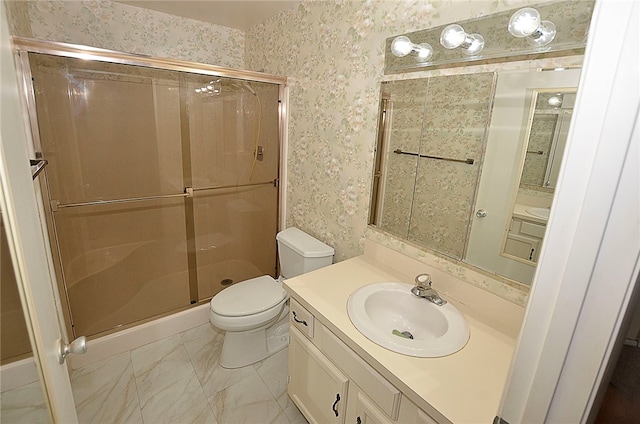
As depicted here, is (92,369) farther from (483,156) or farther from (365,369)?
(483,156)

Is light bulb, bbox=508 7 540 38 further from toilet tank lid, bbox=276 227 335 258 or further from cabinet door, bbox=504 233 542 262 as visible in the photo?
toilet tank lid, bbox=276 227 335 258

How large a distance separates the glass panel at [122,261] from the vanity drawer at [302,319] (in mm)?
1287

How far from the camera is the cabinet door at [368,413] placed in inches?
40.7

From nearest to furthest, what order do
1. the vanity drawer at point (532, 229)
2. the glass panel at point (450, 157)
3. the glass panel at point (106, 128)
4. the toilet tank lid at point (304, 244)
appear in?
the vanity drawer at point (532, 229), the glass panel at point (450, 157), the glass panel at point (106, 128), the toilet tank lid at point (304, 244)

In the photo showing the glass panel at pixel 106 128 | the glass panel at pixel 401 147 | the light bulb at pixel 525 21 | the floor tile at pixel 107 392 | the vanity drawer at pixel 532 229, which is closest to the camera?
the light bulb at pixel 525 21

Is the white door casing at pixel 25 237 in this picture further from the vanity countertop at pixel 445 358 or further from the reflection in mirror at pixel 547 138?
the reflection in mirror at pixel 547 138

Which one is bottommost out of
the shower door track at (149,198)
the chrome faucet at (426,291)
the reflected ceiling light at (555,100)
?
the chrome faucet at (426,291)

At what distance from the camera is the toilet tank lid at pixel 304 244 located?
1.89m

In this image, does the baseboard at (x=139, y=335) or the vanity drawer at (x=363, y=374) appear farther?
the baseboard at (x=139, y=335)

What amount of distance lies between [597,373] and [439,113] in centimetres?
116

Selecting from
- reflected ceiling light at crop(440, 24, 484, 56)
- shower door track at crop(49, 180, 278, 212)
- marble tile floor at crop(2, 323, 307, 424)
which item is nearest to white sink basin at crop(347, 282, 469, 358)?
marble tile floor at crop(2, 323, 307, 424)

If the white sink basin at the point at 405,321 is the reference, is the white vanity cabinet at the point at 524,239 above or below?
above

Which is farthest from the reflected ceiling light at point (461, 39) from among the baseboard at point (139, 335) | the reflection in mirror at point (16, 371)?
the baseboard at point (139, 335)

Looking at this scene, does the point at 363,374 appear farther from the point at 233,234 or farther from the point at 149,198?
the point at 149,198
